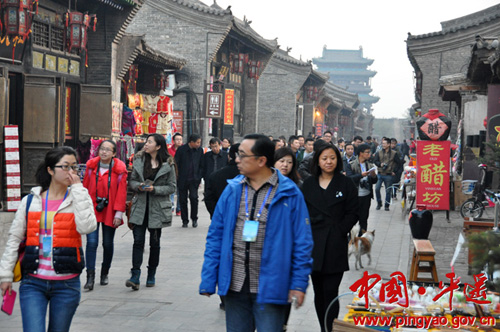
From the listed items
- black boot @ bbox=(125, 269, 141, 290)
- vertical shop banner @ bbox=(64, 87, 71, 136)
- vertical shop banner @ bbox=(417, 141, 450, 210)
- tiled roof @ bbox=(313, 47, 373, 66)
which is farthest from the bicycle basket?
tiled roof @ bbox=(313, 47, 373, 66)

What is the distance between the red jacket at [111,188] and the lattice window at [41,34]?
644 centimetres

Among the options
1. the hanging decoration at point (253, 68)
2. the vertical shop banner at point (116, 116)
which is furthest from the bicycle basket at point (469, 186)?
the hanging decoration at point (253, 68)

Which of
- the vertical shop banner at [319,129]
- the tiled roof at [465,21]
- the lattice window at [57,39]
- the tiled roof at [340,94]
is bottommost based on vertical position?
the vertical shop banner at [319,129]

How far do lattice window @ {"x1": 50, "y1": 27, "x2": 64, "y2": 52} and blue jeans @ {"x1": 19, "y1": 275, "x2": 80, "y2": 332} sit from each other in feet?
34.4

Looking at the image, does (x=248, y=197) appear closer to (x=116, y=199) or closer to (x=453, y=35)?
(x=116, y=199)

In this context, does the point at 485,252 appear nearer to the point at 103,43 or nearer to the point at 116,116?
the point at 116,116

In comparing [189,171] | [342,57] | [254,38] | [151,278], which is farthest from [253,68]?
[342,57]

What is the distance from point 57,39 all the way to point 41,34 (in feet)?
2.12

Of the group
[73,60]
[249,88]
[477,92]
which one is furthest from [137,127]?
[249,88]

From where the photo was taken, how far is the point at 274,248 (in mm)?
4055

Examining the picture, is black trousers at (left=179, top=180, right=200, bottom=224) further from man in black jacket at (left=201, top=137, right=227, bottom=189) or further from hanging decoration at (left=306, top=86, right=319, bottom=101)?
hanging decoration at (left=306, top=86, right=319, bottom=101)

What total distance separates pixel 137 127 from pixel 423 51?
1635 centimetres

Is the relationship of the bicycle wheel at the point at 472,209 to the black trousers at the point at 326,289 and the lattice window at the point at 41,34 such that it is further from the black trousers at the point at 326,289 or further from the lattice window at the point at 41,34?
the black trousers at the point at 326,289

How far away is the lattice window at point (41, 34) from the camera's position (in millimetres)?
13578
